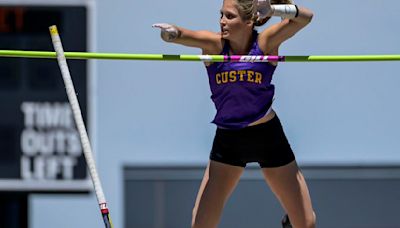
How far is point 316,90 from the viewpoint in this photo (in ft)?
33.5

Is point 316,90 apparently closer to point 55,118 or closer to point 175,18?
point 175,18

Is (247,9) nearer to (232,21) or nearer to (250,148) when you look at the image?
(232,21)

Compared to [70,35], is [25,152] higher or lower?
lower

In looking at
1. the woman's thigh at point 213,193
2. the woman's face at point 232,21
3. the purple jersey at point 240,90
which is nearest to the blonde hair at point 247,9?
the woman's face at point 232,21

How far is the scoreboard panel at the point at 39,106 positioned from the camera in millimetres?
9680

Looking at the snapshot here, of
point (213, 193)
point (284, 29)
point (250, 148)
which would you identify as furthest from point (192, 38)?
point (213, 193)

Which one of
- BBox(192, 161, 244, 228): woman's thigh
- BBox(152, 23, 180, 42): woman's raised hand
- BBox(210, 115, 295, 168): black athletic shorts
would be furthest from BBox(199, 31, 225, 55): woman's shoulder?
BBox(192, 161, 244, 228): woman's thigh

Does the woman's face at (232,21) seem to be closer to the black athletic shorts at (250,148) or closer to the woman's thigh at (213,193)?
the black athletic shorts at (250,148)

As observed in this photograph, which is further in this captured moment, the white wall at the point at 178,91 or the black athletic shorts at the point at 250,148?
the white wall at the point at 178,91

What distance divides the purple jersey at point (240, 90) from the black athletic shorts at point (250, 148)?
0.04 meters

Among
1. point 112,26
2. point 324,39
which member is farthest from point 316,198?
point 112,26

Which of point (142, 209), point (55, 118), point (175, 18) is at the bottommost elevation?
point (142, 209)

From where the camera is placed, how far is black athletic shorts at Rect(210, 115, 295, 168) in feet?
21.6

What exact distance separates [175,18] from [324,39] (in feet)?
3.36
